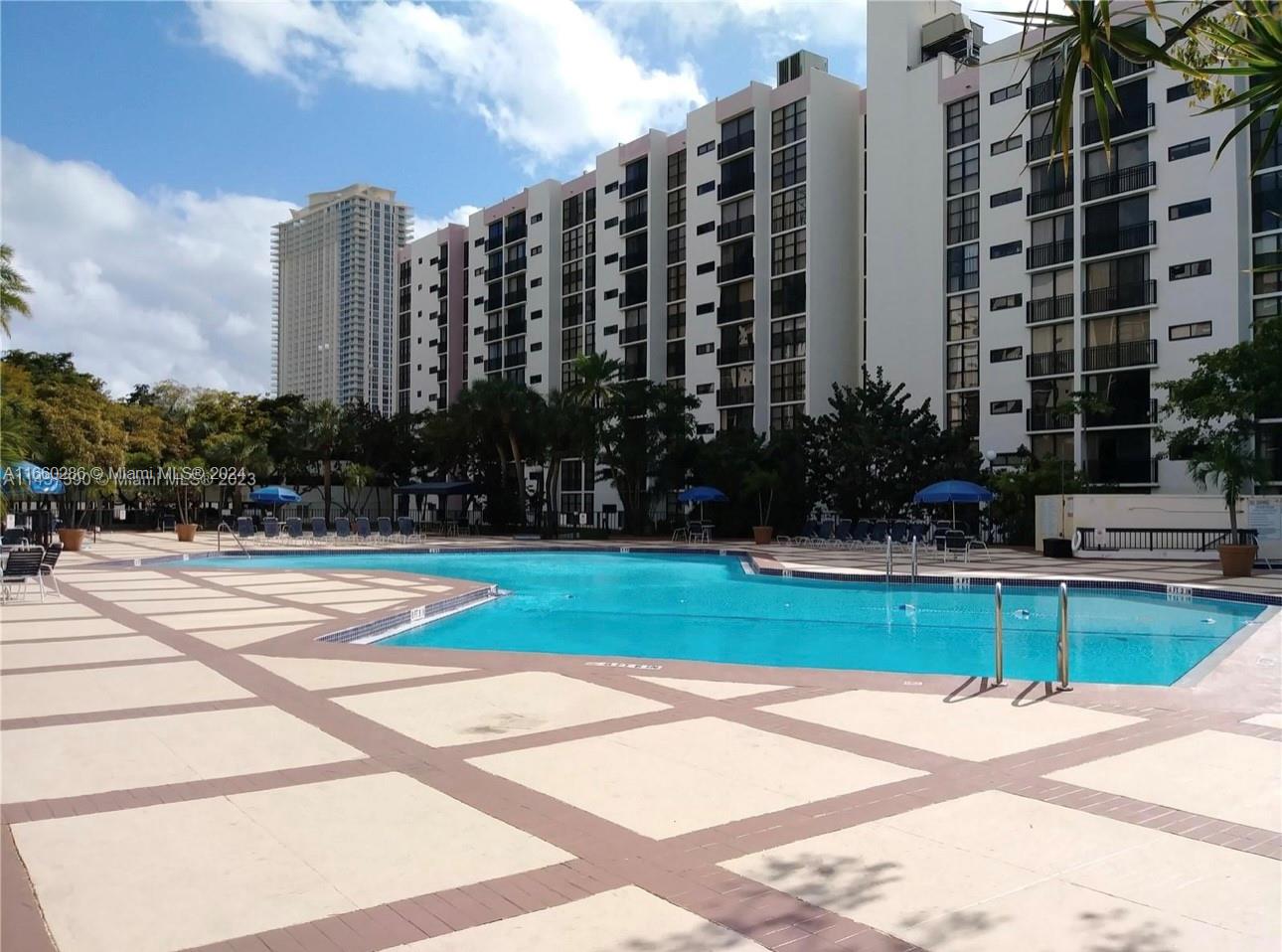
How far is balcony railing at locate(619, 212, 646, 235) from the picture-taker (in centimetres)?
5081

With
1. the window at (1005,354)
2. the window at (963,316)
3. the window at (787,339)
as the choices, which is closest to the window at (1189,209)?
the window at (1005,354)

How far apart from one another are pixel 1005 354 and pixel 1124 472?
6244 mm

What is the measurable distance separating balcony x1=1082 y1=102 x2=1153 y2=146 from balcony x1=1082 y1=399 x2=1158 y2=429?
30.3 feet

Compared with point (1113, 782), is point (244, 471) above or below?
above

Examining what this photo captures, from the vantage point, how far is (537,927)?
340 centimetres

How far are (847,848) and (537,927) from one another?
56.9 inches

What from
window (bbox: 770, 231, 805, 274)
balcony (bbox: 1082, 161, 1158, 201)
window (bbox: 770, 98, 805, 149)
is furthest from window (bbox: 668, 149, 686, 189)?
balcony (bbox: 1082, 161, 1158, 201)

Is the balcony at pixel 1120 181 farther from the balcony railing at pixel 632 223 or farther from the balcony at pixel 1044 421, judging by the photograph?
the balcony railing at pixel 632 223

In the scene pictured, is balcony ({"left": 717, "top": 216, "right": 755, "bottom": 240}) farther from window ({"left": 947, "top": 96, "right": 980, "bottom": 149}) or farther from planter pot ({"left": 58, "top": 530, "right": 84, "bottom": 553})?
planter pot ({"left": 58, "top": 530, "right": 84, "bottom": 553})

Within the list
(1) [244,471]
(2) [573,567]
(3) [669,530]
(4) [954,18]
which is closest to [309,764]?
(2) [573,567]

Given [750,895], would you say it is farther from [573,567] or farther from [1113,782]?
[573,567]

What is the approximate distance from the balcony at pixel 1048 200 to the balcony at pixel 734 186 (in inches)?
524

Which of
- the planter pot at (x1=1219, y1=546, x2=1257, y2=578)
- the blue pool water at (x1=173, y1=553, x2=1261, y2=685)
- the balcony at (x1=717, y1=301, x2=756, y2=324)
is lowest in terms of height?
the blue pool water at (x1=173, y1=553, x2=1261, y2=685)

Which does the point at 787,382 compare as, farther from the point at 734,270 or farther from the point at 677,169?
the point at 677,169
